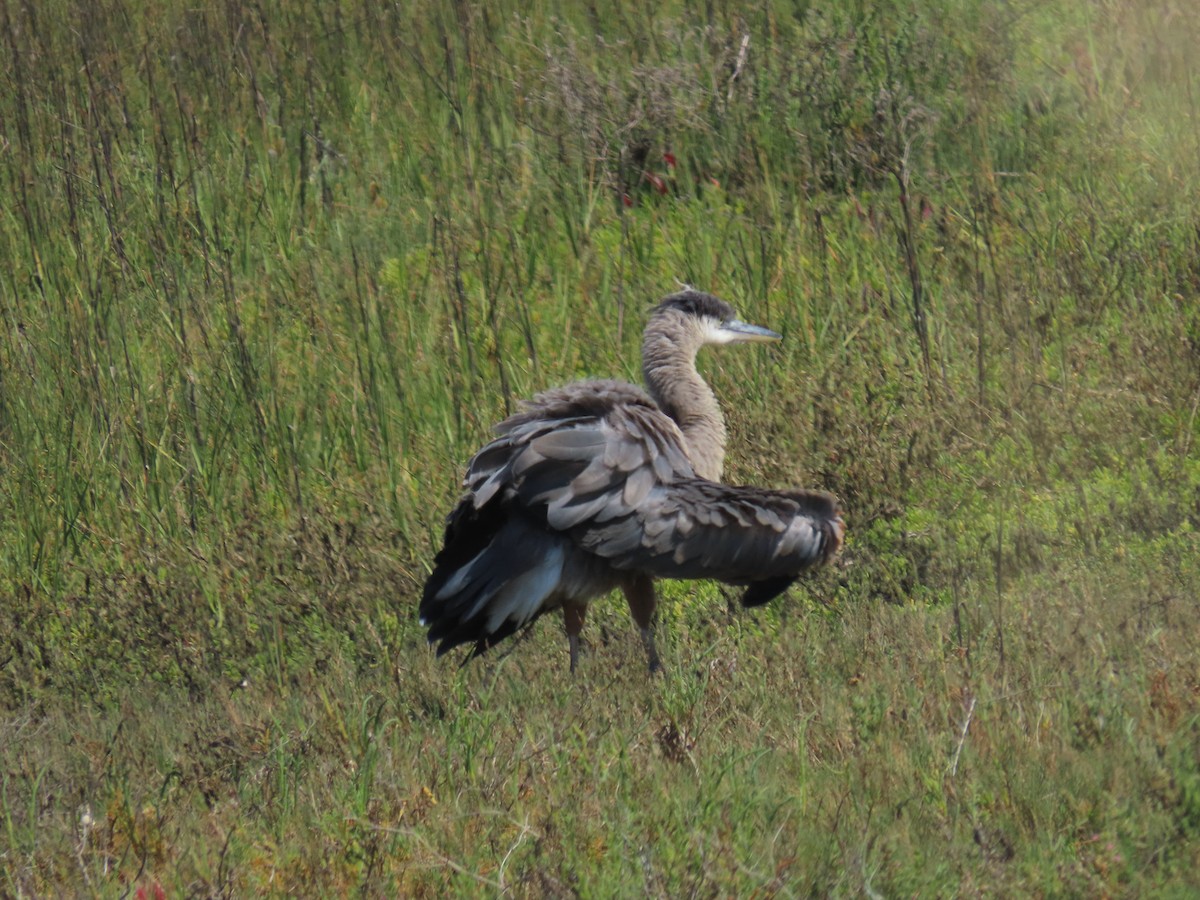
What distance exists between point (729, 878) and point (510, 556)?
7.07 feet

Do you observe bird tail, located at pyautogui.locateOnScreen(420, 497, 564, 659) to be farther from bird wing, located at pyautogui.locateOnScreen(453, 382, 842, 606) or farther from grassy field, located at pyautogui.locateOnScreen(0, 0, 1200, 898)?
grassy field, located at pyautogui.locateOnScreen(0, 0, 1200, 898)

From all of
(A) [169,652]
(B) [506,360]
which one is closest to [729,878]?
(A) [169,652]

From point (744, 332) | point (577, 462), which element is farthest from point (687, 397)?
point (577, 462)

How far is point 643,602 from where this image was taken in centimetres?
618

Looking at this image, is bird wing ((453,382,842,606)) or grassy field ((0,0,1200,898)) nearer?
grassy field ((0,0,1200,898))

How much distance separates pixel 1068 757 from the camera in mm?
4141

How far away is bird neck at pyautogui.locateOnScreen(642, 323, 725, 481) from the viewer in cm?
668

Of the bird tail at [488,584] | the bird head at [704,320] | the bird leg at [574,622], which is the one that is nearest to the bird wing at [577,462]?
the bird tail at [488,584]

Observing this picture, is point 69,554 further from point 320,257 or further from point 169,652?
point 320,257

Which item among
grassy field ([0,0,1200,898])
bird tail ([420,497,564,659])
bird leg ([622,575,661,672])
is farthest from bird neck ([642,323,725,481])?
bird tail ([420,497,564,659])

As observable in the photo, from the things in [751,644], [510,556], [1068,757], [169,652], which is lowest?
[169,652]

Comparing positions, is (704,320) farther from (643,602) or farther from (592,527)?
(592,527)

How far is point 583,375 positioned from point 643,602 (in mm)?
1995

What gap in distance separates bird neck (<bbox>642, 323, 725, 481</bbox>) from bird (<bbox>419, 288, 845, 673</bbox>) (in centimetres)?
56
